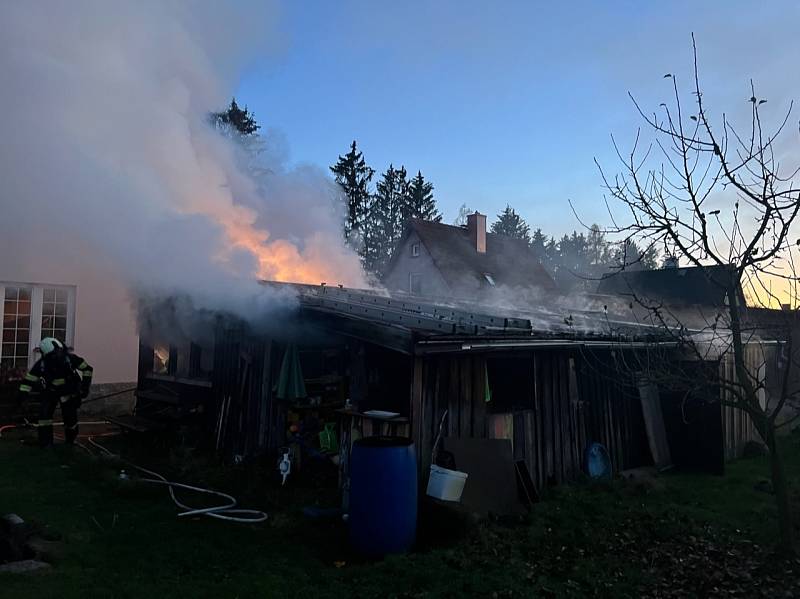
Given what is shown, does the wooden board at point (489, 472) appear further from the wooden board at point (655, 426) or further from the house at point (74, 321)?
the house at point (74, 321)

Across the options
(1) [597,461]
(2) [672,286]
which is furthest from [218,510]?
(2) [672,286]

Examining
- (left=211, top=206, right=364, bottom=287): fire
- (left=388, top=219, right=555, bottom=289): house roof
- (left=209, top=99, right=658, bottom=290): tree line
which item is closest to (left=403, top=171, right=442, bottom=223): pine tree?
(left=209, top=99, right=658, bottom=290): tree line

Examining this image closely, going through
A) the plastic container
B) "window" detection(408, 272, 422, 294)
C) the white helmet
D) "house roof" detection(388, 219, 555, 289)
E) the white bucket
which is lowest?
the plastic container

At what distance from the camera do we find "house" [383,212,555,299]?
26.6m

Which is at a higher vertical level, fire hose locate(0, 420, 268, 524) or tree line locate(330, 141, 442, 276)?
tree line locate(330, 141, 442, 276)

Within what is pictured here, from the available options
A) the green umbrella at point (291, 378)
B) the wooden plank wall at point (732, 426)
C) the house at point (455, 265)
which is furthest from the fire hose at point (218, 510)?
the house at point (455, 265)

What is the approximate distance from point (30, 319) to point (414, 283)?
721 inches

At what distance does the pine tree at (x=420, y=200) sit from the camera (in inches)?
1821

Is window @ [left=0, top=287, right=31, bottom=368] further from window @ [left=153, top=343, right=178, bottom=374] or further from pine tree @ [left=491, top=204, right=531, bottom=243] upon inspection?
pine tree @ [left=491, top=204, right=531, bottom=243]

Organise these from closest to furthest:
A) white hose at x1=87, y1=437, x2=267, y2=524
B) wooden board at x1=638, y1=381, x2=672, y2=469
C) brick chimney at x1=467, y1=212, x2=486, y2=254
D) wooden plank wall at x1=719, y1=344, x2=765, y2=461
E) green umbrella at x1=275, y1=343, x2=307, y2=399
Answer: white hose at x1=87, y1=437, x2=267, y2=524 < green umbrella at x1=275, y1=343, x2=307, y2=399 < wooden board at x1=638, y1=381, x2=672, y2=469 < wooden plank wall at x1=719, y1=344, x2=765, y2=461 < brick chimney at x1=467, y1=212, x2=486, y2=254

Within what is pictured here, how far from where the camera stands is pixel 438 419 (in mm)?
7211

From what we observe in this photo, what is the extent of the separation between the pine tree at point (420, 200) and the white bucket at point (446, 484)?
133 feet

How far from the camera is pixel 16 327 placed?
1240 centimetres

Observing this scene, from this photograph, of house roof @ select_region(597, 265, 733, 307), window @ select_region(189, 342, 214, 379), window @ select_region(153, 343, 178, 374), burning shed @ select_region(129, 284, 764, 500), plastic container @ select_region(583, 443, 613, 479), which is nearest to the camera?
burning shed @ select_region(129, 284, 764, 500)
